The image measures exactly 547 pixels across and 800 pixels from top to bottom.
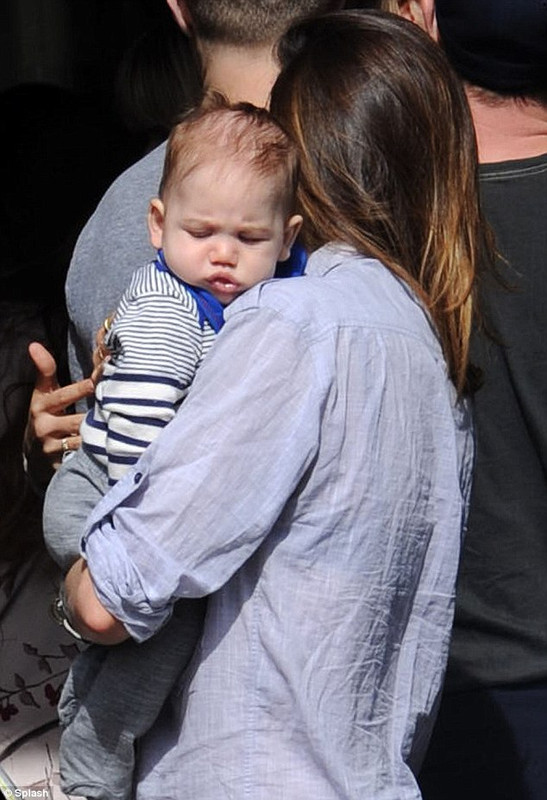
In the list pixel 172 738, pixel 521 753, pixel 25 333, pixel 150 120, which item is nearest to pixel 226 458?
pixel 172 738

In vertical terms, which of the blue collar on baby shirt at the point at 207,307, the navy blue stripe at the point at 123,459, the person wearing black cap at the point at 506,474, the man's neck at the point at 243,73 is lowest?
the person wearing black cap at the point at 506,474

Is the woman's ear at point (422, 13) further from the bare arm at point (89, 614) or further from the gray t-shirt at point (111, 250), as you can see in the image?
the bare arm at point (89, 614)

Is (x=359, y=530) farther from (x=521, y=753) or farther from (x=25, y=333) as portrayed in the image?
(x=25, y=333)

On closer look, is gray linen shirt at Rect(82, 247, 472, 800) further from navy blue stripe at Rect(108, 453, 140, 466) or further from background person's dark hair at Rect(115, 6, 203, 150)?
background person's dark hair at Rect(115, 6, 203, 150)

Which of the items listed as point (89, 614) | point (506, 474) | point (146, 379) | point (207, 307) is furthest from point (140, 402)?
point (506, 474)

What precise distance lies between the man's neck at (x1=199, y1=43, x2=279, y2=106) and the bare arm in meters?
0.78

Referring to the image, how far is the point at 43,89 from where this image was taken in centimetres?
356

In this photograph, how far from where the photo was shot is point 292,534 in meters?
1.74

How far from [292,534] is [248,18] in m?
0.94

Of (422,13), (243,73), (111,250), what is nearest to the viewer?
(111,250)

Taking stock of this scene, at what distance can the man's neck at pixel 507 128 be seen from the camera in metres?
2.35

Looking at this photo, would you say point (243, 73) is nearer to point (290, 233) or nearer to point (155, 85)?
point (290, 233)

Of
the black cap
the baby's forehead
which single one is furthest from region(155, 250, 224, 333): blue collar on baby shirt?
the black cap

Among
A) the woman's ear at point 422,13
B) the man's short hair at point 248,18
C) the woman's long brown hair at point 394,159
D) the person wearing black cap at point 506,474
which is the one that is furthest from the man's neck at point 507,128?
the woman's long brown hair at point 394,159
